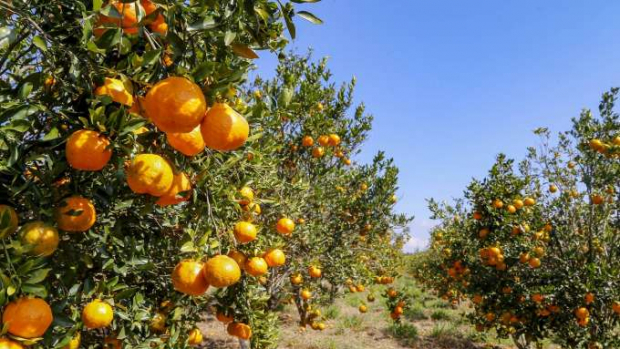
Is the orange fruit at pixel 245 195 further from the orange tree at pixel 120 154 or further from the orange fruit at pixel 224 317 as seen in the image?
the orange fruit at pixel 224 317

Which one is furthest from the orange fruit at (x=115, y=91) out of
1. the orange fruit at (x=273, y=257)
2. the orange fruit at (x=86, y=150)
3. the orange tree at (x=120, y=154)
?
the orange fruit at (x=273, y=257)

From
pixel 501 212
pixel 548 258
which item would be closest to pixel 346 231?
pixel 501 212

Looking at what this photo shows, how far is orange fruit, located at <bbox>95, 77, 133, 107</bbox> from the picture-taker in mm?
1270

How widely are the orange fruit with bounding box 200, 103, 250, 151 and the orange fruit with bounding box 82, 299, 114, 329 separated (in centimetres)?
107

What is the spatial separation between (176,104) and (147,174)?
340mm

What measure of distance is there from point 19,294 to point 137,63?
0.84 meters

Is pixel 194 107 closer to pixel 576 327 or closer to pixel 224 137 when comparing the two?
pixel 224 137

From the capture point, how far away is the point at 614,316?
16.7 feet

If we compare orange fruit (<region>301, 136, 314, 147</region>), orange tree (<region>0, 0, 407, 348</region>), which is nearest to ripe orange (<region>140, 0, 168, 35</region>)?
orange tree (<region>0, 0, 407, 348</region>)

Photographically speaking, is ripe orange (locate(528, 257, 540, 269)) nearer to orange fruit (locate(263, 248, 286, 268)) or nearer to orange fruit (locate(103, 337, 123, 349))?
orange fruit (locate(263, 248, 286, 268))

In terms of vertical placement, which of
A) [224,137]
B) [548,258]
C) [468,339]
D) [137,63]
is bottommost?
[468,339]

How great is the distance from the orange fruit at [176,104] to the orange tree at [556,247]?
16.9 ft

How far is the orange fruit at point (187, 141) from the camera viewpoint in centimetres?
125

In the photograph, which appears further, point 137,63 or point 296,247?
point 296,247
